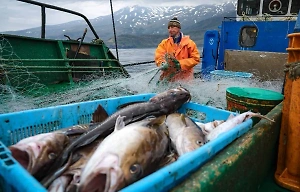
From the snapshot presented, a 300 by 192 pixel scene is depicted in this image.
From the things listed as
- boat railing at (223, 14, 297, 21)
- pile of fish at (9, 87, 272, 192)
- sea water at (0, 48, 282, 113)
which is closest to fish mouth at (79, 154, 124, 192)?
pile of fish at (9, 87, 272, 192)

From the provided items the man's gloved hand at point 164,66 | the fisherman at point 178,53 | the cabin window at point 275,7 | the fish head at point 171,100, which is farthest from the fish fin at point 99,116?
the cabin window at point 275,7

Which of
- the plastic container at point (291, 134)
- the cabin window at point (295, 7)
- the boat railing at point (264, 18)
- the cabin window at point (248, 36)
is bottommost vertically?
the plastic container at point (291, 134)

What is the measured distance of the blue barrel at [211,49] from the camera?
9820 millimetres

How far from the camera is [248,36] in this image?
29.8 feet

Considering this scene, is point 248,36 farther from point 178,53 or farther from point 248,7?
point 178,53

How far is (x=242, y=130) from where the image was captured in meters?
1.99

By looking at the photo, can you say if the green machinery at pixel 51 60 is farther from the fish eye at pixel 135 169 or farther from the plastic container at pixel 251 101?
the fish eye at pixel 135 169

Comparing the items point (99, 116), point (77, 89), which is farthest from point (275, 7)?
point (99, 116)

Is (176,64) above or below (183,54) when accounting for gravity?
below

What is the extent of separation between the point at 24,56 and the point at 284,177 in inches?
213

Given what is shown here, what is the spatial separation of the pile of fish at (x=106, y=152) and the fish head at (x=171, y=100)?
1.18ft

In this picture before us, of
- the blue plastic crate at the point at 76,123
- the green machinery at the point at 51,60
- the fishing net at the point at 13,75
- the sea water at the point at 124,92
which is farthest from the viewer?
the green machinery at the point at 51,60

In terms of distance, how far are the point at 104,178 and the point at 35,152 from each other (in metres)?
0.59

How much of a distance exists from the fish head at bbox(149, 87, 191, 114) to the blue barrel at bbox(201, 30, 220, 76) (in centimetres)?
699
